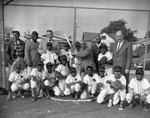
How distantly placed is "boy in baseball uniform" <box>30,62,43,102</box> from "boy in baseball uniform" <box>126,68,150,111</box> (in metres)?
2.40

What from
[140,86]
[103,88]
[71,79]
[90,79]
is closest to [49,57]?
[71,79]

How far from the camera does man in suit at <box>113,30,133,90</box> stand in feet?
15.5

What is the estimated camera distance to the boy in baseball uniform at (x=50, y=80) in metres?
5.07

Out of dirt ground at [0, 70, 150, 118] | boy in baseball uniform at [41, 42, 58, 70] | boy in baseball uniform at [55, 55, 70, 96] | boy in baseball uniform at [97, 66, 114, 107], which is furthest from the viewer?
boy in baseball uniform at [55, 55, 70, 96]

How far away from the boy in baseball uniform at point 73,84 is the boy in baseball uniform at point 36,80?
0.76m

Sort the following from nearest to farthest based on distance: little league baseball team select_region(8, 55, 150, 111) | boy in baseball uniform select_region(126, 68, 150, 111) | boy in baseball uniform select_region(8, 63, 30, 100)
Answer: boy in baseball uniform select_region(126, 68, 150, 111), little league baseball team select_region(8, 55, 150, 111), boy in baseball uniform select_region(8, 63, 30, 100)

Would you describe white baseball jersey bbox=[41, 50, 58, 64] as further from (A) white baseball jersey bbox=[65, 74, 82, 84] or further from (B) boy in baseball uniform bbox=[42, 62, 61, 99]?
(A) white baseball jersey bbox=[65, 74, 82, 84]

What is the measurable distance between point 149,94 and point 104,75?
131 cm

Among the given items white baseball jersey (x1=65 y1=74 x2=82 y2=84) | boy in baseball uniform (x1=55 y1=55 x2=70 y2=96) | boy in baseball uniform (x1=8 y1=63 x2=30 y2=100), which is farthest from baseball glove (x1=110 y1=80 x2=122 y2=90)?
boy in baseball uniform (x1=8 y1=63 x2=30 y2=100)

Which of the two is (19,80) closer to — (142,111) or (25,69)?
(25,69)

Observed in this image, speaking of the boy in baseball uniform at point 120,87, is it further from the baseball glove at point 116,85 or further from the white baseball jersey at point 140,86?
the white baseball jersey at point 140,86

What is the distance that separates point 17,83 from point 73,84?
5.04 ft

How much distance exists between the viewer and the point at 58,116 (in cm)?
393

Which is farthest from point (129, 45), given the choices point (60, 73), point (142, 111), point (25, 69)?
point (25, 69)
